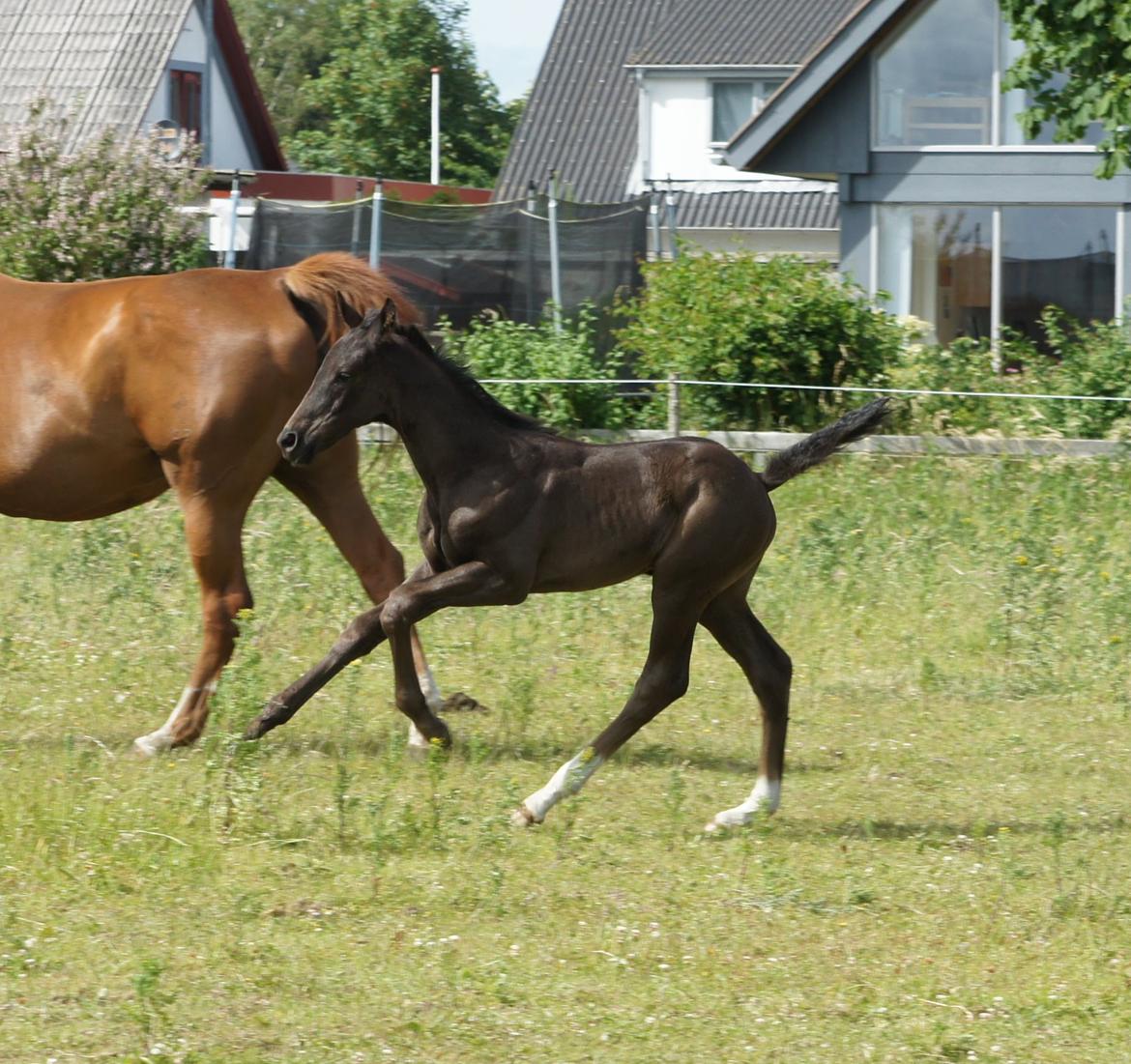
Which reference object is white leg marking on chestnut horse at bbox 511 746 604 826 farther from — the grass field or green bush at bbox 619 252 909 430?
green bush at bbox 619 252 909 430

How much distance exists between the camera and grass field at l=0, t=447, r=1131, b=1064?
4488 mm

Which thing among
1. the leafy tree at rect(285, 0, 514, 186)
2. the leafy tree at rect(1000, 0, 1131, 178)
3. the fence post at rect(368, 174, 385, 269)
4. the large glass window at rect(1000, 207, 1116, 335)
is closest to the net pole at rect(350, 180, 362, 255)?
the fence post at rect(368, 174, 385, 269)

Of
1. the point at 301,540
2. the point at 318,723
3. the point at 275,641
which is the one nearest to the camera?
the point at 318,723

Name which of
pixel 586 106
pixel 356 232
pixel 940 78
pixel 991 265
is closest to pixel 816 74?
pixel 940 78

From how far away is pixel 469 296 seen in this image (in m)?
17.2

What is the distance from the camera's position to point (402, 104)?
168 feet

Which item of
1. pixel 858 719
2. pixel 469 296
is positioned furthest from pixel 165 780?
pixel 469 296

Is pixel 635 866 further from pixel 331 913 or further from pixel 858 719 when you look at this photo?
pixel 858 719

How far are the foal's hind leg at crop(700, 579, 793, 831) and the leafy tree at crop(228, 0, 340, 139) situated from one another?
210 feet

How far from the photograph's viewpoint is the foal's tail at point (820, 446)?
20.9ft

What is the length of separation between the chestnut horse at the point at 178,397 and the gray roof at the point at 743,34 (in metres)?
27.9

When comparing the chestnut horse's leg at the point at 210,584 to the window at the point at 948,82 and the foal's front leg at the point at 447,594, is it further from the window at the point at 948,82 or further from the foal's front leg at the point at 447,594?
the window at the point at 948,82

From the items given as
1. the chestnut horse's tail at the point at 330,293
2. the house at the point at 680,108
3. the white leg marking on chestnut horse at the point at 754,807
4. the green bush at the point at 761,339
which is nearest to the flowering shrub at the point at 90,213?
the green bush at the point at 761,339

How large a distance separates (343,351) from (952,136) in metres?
17.1
